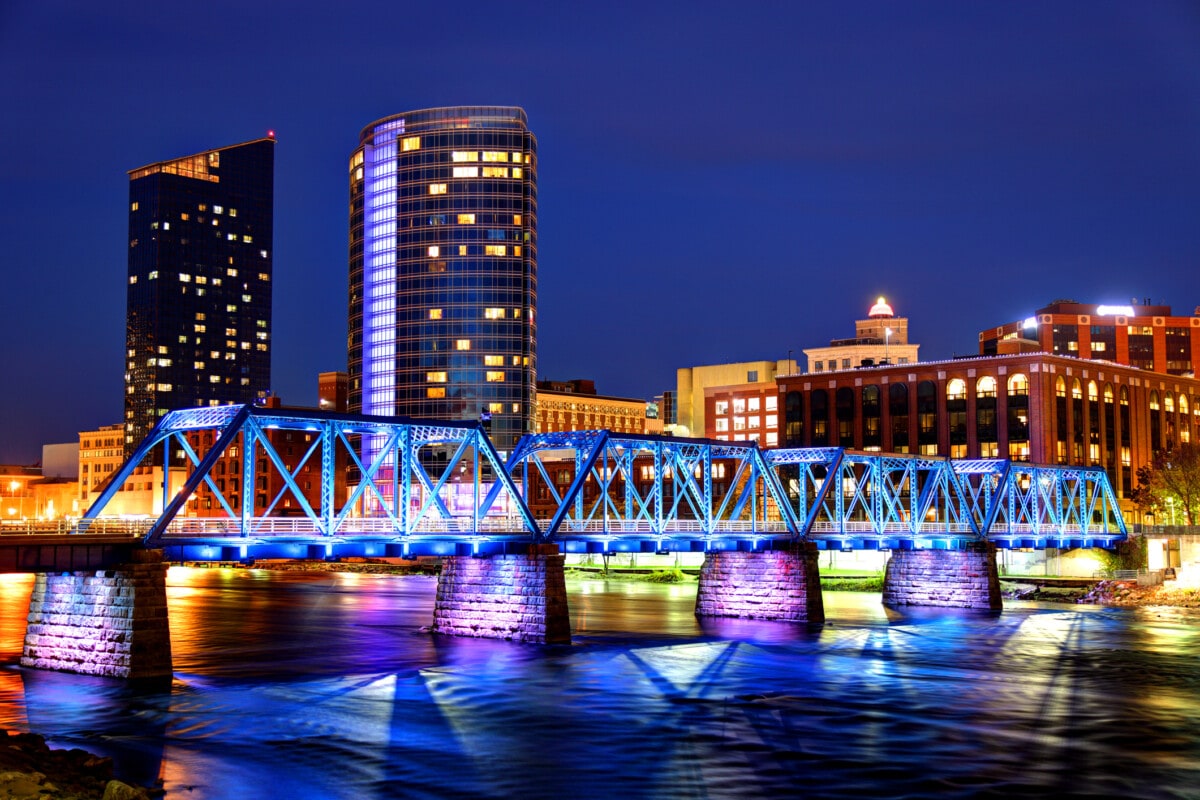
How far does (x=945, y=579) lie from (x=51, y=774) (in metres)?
78.1

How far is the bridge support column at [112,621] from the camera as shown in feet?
164

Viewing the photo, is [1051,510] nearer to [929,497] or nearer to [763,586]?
[929,497]

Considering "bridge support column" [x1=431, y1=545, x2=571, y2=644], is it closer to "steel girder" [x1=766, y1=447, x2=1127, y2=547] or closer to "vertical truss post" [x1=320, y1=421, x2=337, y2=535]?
"vertical truss post" [x1=320, y1=421, x2=337, y2=535]

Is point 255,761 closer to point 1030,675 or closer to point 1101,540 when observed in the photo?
point 1030,675

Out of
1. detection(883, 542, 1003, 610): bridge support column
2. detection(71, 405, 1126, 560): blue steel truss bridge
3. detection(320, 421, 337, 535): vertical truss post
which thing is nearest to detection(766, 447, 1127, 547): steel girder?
detection(71, 405, 1126, 560): blue steel truss bridge

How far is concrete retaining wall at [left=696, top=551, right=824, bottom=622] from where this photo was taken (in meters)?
81.2

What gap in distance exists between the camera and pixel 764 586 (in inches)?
3258

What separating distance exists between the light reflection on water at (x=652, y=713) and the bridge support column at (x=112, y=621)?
3.55ft

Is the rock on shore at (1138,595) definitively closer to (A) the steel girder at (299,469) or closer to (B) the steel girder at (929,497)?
(B) the steel girder at (929,497)

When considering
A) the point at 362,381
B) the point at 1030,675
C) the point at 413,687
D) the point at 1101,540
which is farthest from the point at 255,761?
the point at 362,381

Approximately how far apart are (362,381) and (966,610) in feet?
404

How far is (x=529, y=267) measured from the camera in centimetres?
18925

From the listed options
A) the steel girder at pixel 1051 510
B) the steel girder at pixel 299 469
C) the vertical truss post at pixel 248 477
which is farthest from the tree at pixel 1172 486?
the vertical truss post at pixel 248 477

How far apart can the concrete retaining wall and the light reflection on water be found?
2.96 m
